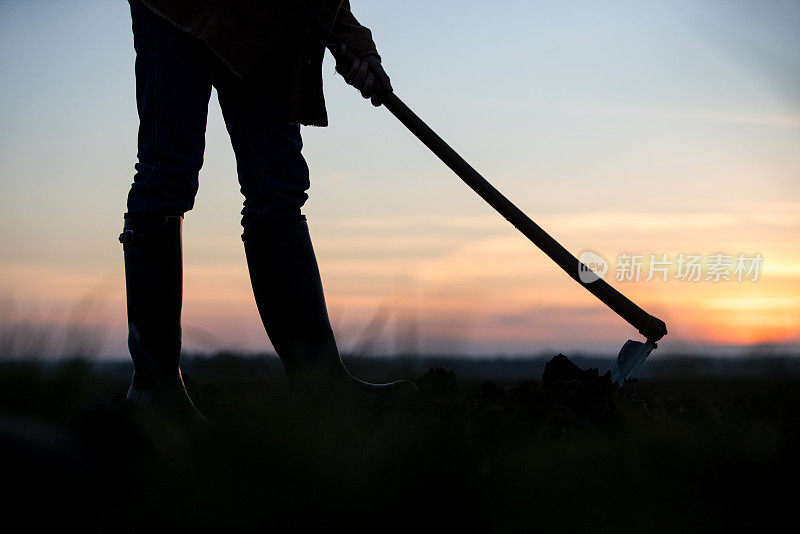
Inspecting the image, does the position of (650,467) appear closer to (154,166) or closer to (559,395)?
(559,395)

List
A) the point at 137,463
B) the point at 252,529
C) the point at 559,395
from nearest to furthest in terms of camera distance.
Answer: the point at 252,529 → the point at 137,463 → the point at 559,395

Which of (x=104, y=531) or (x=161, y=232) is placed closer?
(x=104, y=531)

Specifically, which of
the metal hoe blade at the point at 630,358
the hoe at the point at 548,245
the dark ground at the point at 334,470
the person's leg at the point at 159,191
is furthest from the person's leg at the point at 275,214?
the metal hoe blade at the point at 630,358

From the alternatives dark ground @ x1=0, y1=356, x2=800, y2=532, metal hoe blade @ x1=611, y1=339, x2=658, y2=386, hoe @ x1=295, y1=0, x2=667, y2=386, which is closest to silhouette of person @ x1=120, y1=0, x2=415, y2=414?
hoe @ x1=295, y1=0, x2=667, y2=386

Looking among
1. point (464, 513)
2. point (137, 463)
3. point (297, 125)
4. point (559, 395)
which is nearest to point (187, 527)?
point (137, 463)

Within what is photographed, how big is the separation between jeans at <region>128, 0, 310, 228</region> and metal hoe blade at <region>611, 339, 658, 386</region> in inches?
63.7

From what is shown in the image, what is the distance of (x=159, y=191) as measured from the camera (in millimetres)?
2738

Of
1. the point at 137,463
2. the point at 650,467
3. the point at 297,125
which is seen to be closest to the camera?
the point at 137,463

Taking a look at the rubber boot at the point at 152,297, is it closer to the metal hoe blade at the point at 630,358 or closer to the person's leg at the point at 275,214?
the person's leg at the point at 275,214

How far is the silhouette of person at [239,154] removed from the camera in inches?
107

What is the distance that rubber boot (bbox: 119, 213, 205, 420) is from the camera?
271cm

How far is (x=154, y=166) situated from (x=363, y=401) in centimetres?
114

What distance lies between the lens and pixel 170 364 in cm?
272

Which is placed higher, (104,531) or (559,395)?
(559,395)
